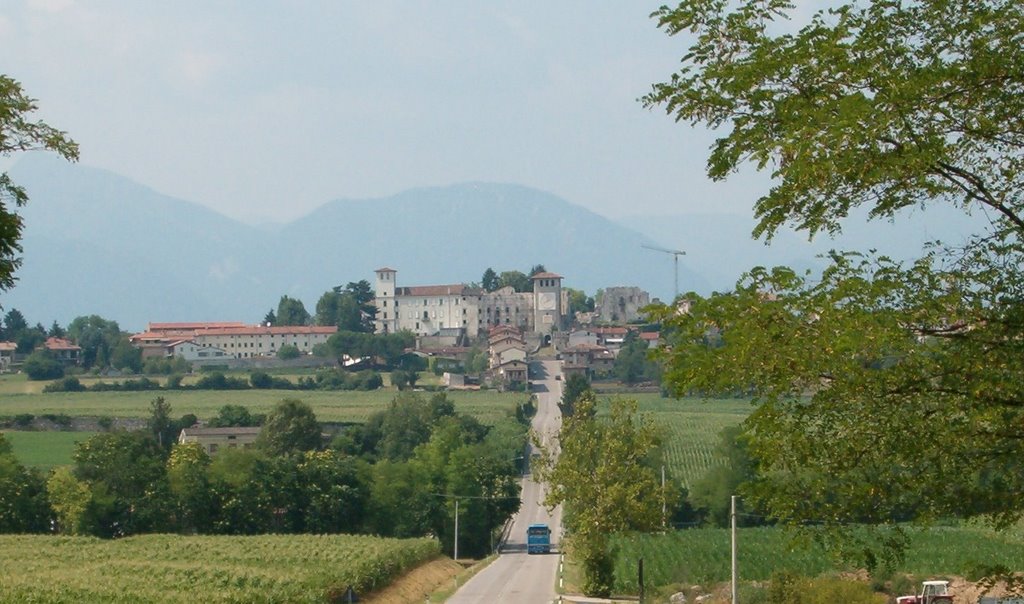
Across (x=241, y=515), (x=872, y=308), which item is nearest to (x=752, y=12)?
(x=872, y=308)

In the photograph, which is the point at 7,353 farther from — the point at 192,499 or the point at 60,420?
the point at 192,499

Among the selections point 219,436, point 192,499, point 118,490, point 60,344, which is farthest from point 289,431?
point 60,344

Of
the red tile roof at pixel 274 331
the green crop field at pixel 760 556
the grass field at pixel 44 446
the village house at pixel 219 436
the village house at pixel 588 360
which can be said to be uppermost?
the red tile roof at pixel 274 331

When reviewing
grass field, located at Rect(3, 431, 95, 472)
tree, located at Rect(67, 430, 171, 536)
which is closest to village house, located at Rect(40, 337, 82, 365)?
grass field, located at Rect(3, 431, 95, 472)

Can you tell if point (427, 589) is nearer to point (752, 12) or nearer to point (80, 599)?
Answer: point (80, 599)

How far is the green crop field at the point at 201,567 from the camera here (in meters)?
31.6

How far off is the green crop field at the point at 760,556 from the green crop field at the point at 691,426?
24262mm

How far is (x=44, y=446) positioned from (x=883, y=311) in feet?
304

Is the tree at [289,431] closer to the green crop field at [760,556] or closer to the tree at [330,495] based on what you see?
the tree at [330,495]

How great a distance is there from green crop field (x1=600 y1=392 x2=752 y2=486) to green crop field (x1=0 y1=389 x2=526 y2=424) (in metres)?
11.6

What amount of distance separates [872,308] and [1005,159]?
1.45m

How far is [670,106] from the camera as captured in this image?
10.5m

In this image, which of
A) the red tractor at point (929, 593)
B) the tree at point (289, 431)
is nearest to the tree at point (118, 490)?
the tree at point (289, 431)

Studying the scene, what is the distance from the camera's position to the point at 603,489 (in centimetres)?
3928
